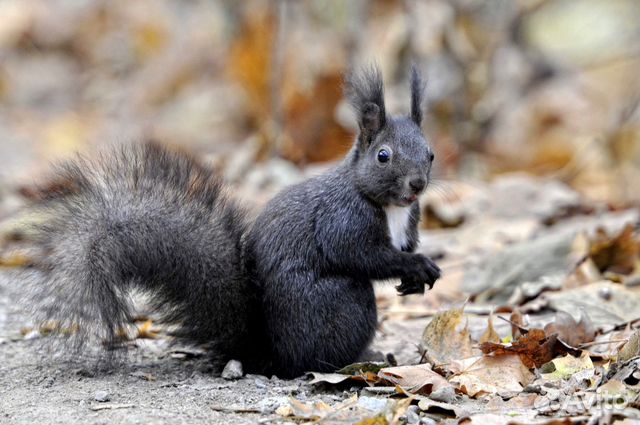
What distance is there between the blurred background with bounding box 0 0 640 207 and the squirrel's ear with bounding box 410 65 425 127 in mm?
2701

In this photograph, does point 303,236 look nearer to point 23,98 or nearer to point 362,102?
point 362,102

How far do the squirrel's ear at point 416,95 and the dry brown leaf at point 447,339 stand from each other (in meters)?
0.82

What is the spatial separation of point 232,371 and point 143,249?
60 centimetres

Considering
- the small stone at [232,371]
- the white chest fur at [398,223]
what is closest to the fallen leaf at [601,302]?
the white chest fur at [398,223]

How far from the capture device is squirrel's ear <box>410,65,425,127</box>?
376cm

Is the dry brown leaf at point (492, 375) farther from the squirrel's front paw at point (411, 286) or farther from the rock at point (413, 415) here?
the squirrel's front paw at point (411, 286)

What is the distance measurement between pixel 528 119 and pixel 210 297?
6.68 metres

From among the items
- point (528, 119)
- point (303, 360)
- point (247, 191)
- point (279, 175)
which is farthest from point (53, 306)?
point (528, 119)

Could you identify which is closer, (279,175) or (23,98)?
(279,175)

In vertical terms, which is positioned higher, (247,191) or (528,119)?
(528,119)

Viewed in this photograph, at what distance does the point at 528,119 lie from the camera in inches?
371

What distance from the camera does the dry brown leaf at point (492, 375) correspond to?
10.1ft

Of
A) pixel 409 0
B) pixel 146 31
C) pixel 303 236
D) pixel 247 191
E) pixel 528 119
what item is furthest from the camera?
pixel 146 31

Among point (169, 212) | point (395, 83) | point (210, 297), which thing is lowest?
point (210, 297)
